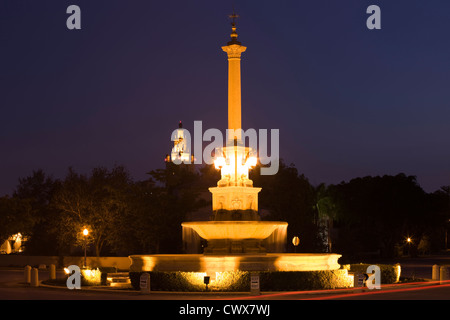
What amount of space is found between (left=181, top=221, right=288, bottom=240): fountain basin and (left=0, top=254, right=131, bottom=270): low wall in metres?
20.8

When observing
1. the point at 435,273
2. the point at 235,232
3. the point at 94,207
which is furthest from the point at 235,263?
the point at 94,207

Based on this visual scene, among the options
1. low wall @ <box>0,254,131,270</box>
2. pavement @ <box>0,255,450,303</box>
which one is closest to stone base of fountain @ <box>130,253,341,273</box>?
pavement @ <box>0,255,450,303</box>

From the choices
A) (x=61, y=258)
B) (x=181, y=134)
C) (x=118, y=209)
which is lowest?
(x=61, y=258)

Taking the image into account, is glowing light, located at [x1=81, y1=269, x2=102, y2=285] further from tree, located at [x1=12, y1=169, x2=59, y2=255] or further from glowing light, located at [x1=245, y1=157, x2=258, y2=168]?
tree, located at [x1=12, y1=169, x2=59, y2=255]

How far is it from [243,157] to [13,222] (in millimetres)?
32530

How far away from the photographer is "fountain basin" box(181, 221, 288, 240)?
36812 mm

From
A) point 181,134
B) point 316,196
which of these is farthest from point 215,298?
point 181,134

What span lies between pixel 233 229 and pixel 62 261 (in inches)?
1151

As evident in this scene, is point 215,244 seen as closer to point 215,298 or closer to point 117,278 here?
point 117,278

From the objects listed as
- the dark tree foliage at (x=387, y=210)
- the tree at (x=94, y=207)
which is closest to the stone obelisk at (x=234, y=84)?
the tree at (x=94, y=207)

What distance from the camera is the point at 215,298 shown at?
28.5 meters

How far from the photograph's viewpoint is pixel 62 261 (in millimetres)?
62500

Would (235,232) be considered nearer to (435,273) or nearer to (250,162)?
(250,162)

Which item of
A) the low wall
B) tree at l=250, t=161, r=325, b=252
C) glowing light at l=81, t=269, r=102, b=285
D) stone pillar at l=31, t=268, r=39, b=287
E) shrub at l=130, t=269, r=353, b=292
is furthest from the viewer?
tree at l=250, t=161, r=325, b=252
